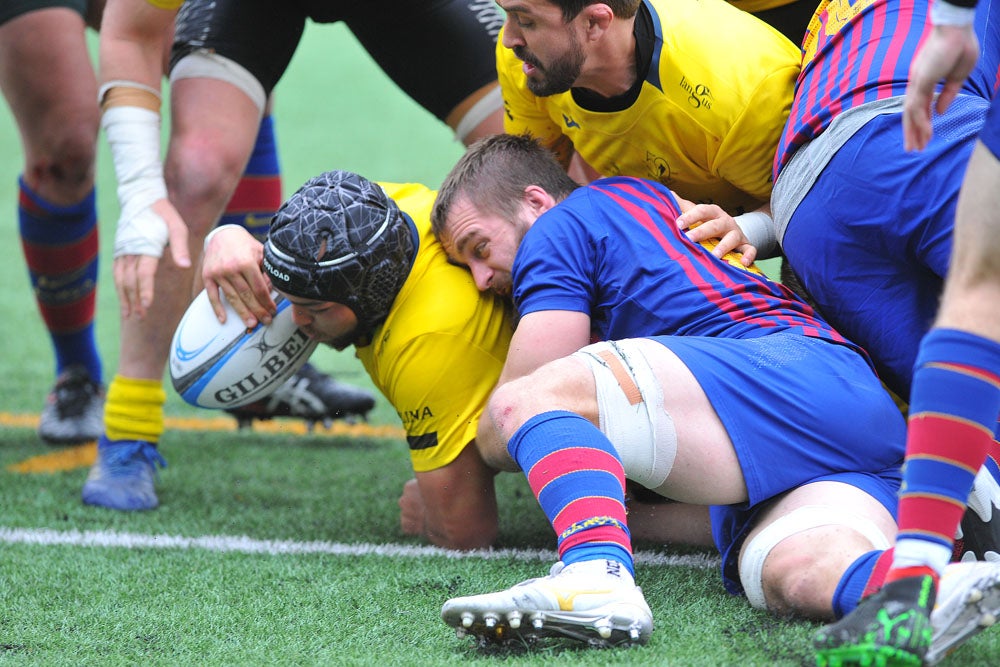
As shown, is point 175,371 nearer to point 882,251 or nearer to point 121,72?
point 121,72

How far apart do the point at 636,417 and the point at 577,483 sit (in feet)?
0.73

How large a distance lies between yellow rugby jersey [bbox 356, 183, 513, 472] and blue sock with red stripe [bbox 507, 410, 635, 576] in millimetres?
624

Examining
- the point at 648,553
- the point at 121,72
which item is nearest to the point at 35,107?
the point at 121,72

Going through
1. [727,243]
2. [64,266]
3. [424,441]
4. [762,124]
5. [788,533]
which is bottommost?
[64,266]

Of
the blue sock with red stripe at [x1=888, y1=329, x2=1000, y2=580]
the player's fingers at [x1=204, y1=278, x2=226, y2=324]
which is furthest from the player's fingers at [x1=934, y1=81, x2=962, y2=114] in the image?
the player's fingers at [x1=204, y1=278, x2=226, y2=324]

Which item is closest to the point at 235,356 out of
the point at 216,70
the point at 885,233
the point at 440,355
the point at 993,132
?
the point at 440,355

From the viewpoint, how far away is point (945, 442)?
69.4 inches

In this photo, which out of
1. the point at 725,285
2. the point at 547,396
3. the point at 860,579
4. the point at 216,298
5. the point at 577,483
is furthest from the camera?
the point at 216,298

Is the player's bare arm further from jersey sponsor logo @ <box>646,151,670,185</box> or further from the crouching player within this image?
jersey sponsor logo @ <box>646,151,670,185</box>

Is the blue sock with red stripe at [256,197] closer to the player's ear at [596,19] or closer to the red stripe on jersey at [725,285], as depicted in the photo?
the player's ear at [596,19]

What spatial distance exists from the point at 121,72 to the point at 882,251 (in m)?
2.18

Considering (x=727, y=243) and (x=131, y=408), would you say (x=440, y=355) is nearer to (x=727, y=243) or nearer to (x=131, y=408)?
(x=727, y=243)

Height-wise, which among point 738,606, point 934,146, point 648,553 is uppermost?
point 934,146

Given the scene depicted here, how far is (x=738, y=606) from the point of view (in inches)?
92.2
